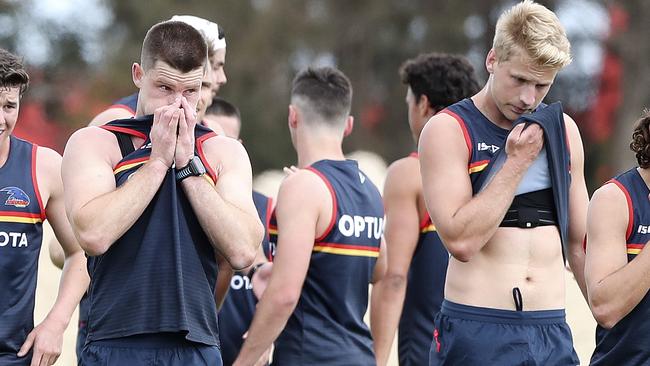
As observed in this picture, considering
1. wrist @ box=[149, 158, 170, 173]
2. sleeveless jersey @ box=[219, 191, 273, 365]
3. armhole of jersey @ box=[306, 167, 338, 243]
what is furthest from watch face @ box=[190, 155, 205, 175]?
sleeveless jersey @ box=[219, 191, 273, 365]

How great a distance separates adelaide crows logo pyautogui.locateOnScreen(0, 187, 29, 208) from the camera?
4973 millimetres

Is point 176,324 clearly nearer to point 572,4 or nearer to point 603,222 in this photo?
point 603,222

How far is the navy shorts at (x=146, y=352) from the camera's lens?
4.32m

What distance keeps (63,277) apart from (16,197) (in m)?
0.52

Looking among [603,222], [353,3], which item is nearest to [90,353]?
[603,222]

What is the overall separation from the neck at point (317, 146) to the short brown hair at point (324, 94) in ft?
0.33

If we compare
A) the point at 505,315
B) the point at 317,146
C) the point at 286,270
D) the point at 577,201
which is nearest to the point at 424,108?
the point at 317,146

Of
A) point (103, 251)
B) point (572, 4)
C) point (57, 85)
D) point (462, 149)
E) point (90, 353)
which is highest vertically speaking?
point (572, 4)

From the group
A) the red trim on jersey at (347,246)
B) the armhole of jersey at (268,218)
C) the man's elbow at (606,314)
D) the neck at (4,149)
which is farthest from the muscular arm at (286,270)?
the man's elbow at (606,314)

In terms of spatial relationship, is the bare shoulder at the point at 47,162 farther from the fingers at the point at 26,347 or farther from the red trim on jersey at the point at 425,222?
the red trim on jersey at the point at 425,222

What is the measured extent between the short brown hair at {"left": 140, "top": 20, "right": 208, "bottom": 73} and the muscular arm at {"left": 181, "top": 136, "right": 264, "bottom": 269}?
354mm

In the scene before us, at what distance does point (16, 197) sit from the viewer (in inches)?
196

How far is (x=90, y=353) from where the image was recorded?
4.40 meters

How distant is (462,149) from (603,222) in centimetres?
71
